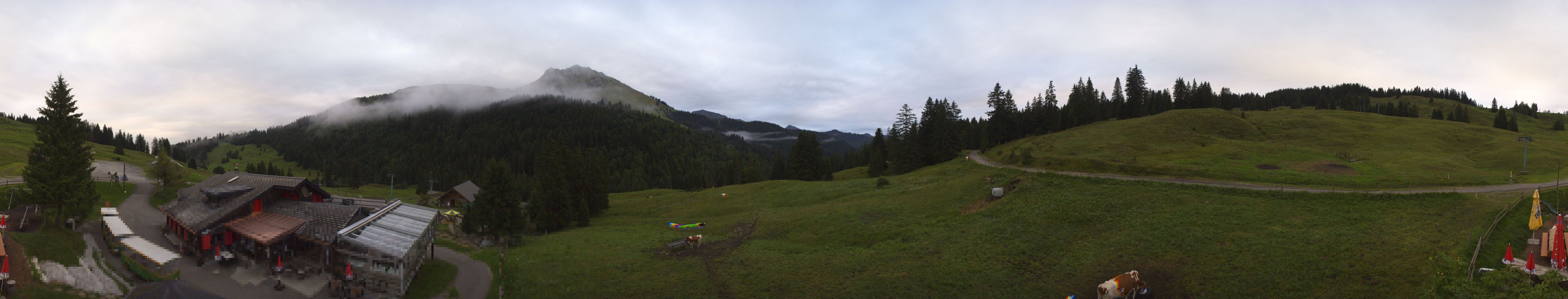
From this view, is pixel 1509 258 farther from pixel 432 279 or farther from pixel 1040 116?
pixel 1040 116

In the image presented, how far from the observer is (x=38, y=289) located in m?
18.4

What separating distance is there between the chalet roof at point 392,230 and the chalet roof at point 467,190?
3448cm

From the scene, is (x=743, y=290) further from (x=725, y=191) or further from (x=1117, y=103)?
(x=1117, y=103)

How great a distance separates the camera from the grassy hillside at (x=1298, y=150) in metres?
37.5

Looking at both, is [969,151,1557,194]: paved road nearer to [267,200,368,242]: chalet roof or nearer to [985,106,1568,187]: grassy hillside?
[985,106,1568,187]: grassy hillside

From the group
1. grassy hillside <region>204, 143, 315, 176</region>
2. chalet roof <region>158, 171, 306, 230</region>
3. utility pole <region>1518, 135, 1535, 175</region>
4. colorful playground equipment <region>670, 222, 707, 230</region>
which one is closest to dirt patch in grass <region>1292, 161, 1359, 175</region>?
utility pole <region>1518, 135, 1535, 175</region>

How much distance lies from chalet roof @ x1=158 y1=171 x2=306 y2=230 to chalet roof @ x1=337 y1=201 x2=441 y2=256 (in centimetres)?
620

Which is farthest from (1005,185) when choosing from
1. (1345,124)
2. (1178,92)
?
(1178,92)

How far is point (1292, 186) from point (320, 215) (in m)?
56.8

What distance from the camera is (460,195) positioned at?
61.6 m

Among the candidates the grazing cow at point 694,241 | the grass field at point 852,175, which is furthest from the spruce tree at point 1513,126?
the grazing cow at point 694,241

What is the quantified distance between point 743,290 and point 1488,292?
69.9ft

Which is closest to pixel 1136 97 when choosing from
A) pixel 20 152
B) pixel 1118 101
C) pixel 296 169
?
pixel 1118 101

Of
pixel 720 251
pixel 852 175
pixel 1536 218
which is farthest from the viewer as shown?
pixel 852 175
